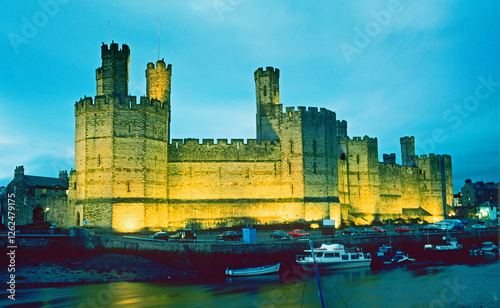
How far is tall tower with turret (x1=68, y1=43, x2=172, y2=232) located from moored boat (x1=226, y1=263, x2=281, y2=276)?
1142 cm

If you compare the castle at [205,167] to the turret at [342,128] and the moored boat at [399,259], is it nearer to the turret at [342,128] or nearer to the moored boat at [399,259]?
the turret at [342,128]

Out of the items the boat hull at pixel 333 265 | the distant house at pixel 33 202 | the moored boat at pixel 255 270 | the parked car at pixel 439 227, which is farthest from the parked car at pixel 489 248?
the distant house at pixel 33 202

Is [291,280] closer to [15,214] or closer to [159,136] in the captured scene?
[159,136]

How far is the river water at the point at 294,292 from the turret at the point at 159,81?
875 inches

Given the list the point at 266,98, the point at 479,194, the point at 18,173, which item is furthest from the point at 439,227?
the point at 479,194

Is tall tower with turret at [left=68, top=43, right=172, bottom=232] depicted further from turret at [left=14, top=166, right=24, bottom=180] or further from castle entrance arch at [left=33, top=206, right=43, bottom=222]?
turret at [left=14, top=166, right=24, bottom=180]

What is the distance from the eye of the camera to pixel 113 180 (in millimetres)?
39844

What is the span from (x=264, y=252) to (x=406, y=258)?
1170 cm

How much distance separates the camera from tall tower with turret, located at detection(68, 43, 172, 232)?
39781 millimetres

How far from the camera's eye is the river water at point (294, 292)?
24047 millimetres

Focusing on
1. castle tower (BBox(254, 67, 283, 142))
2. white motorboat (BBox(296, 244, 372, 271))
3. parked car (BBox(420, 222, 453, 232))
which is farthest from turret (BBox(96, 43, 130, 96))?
parked car (BBox(420, 222, 453, 232))

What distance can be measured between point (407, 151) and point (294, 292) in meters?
43.7

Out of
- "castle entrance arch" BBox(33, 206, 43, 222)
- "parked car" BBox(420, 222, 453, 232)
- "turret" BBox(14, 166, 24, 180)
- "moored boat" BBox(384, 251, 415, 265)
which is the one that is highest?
"turret" BBox(14, 166, 24, 180)

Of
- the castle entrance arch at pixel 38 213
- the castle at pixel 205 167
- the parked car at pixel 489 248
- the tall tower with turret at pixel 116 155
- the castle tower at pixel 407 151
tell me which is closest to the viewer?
the tall tower with turret at pixel 116 155
